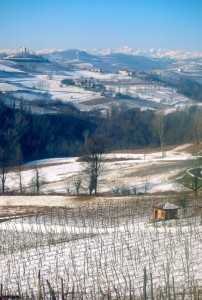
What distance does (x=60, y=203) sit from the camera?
17875 millimetres

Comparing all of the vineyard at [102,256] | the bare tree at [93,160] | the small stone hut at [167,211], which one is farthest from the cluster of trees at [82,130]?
the small stone hut at [167,211]

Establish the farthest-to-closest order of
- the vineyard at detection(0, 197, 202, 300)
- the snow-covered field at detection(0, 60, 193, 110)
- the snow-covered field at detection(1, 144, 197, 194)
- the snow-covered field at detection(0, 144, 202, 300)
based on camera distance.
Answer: the snow-covered field at detection(0, 60, 193, 110) → the snow-covered field at detection(1, 144, 197, 194) → the snow-covered field at detection(0, 144, 202, 300) → the vineyard at detection(0, 197, 202, 300)

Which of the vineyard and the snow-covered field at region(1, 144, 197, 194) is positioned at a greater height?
the vineyard

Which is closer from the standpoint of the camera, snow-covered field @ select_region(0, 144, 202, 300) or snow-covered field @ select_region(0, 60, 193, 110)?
snow-covered field @ select_region(0, 144, 202, 300)

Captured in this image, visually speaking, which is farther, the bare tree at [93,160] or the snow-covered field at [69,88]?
the snow-covered field at [69,88]

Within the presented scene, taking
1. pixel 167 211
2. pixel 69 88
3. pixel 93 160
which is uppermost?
pixel 167 211

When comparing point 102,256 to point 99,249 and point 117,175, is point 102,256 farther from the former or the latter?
point 117,175

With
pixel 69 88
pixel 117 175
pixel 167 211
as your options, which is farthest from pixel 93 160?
pixel 69 88

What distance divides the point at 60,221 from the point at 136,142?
2851 centimetres

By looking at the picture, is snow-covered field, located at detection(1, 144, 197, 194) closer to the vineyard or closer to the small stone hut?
the small stone hut

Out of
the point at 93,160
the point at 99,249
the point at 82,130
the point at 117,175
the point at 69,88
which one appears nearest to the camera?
the point at 99,249

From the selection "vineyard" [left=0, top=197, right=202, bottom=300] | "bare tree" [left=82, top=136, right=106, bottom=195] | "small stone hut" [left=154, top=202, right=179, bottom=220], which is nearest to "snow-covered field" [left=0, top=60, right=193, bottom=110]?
"bare tree" [left=82, top=136, right=106, bottom=195]

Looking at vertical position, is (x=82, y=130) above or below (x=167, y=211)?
below

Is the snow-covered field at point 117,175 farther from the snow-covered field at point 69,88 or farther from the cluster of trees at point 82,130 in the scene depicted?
the snow-covered field at point 69,88
